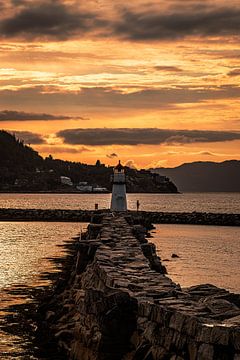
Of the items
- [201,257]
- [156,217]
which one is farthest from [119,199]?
[156,217]

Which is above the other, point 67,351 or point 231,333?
point 231,333

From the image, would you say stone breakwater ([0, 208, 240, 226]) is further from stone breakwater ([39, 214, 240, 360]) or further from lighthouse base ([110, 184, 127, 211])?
stone breakwater ([39, 214, 240, 360])

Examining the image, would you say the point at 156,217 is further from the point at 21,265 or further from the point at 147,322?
the point at 147,322

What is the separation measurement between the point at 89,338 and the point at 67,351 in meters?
1.75

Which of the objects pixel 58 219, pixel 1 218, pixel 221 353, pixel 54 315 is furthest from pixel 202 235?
pixel 221 353

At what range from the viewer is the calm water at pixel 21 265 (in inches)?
545

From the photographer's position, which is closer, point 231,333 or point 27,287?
point 231,333

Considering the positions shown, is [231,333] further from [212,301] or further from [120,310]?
[120,310]

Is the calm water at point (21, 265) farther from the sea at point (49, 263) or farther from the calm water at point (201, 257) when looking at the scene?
the calm water at point (201, 257)

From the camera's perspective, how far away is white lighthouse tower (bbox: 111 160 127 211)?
42562 millimetres

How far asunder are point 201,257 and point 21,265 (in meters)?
8.20

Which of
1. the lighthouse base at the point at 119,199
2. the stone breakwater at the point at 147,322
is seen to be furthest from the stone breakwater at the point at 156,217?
the stone breakwater at the point at 147,322

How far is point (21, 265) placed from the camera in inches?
1086

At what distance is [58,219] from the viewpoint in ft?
213
